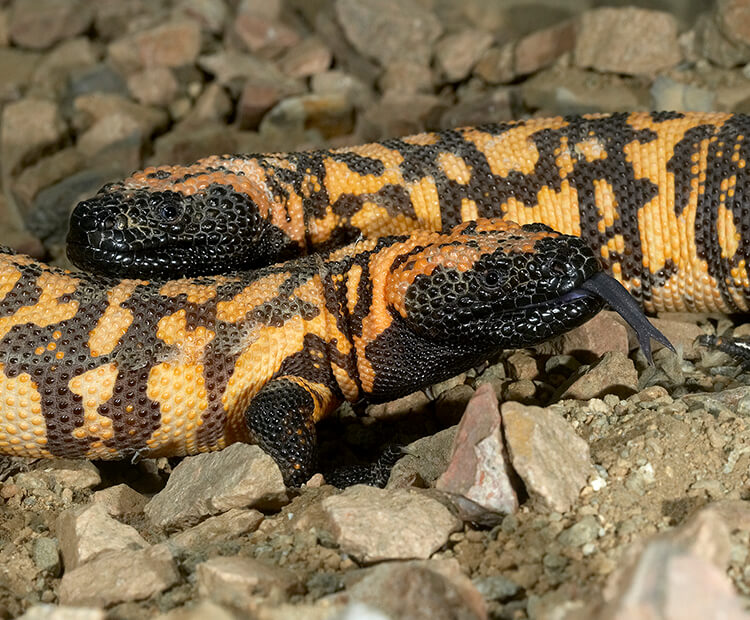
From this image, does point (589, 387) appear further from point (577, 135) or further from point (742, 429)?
point (577, 135)

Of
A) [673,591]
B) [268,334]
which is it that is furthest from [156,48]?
[673,591]

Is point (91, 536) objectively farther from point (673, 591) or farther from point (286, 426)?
point (673, 591)

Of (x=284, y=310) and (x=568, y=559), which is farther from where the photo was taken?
(x=284, y=310)

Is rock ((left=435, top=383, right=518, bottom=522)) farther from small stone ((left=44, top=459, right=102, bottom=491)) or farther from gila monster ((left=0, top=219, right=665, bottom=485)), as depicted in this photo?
small stone ((left=44, top=459, right=102, bottom=491))

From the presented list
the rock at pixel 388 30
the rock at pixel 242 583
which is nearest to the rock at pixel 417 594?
the rock at pixel 242 583

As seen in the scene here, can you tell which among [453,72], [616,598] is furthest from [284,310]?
[453,72]

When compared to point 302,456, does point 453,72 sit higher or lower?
higher

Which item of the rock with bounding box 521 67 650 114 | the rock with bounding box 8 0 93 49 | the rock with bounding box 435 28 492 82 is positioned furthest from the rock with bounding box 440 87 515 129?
the rock with bounding box 8 0 93 49
